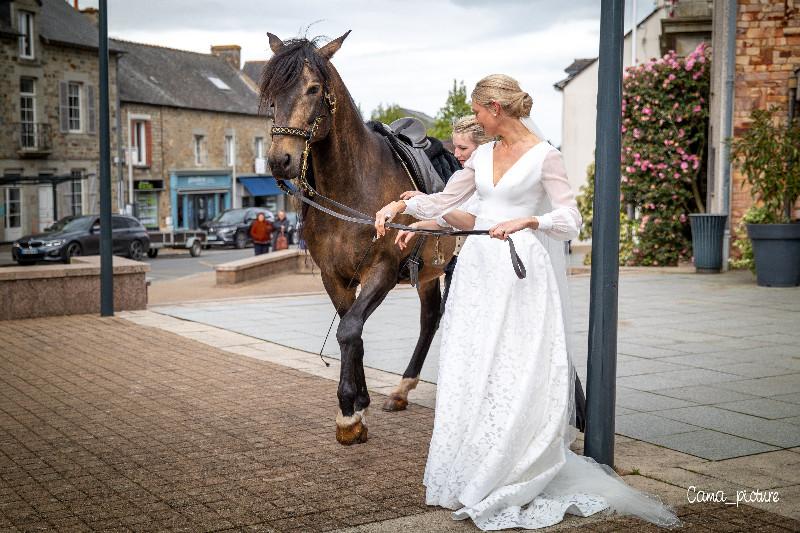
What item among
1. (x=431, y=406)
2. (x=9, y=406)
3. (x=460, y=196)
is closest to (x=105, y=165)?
(x=9, y=406)

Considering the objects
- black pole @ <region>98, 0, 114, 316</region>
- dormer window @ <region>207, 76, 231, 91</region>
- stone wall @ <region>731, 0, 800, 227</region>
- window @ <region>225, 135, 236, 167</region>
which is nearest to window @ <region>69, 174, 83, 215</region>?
window @ <region>225, 135, 236, 167</region>

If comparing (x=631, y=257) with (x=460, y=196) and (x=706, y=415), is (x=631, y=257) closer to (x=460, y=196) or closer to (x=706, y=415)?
(x=706, y=415)

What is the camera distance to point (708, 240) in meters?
16.6

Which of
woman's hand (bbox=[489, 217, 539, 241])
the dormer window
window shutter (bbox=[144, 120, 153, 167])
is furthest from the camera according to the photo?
the dormer window

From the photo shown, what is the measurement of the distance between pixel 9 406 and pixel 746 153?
1224 cm

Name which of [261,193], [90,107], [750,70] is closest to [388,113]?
[261,193]

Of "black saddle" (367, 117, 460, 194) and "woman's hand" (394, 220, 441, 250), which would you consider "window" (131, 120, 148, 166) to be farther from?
"woman's hand" (394, 220, 441, 250)

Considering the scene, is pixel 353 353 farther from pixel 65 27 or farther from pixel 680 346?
pixel 65 27

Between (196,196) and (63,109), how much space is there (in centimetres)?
1048

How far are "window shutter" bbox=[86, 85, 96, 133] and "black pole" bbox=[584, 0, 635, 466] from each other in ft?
134

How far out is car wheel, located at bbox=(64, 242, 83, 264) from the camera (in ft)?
93.1

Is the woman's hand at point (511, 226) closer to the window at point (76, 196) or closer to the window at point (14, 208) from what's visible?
the window at point (14, 208)

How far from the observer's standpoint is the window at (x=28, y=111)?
3928 centimetres

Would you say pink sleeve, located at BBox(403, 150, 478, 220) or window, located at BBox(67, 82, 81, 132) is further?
window, located at BBox(67, 82, 81, 132)
